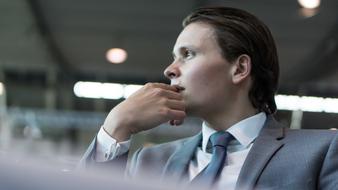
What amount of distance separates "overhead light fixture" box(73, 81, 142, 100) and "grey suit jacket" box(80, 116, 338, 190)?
24.1 feet

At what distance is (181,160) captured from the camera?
51.3 inches

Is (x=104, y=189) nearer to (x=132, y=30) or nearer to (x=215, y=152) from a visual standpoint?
(x=215, y=152)

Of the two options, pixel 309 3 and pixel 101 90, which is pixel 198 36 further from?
pixel 101 90

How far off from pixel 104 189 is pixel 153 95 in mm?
908

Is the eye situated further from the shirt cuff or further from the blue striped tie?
the shirt cuff

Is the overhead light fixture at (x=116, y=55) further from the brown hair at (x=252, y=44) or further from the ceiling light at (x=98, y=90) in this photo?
the brown hair at (x=252, y=44)

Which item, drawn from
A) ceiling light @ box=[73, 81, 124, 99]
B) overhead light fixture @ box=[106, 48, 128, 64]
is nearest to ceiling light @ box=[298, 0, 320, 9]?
overhead light fixture @ box=[106, 48, 128, 64]

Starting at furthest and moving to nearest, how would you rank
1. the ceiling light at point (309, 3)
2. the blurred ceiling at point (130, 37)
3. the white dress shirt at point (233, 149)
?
the blurred ceiling at point (130, 37), the ceiling light at point (309, 3), the white dress shirt at point (233, 149)

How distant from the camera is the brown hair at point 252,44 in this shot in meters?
1.33

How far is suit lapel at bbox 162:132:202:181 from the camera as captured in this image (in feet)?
4.14

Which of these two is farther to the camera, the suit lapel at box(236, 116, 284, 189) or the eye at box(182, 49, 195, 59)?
the eye at box(182, 49, 195, 59)

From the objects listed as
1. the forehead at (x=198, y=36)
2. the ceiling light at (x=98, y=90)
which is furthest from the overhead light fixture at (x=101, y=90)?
the forehead at (x=198, y=36)

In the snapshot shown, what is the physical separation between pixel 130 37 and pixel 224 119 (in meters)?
6.22

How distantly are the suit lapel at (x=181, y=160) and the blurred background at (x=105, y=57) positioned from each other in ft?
13.3
